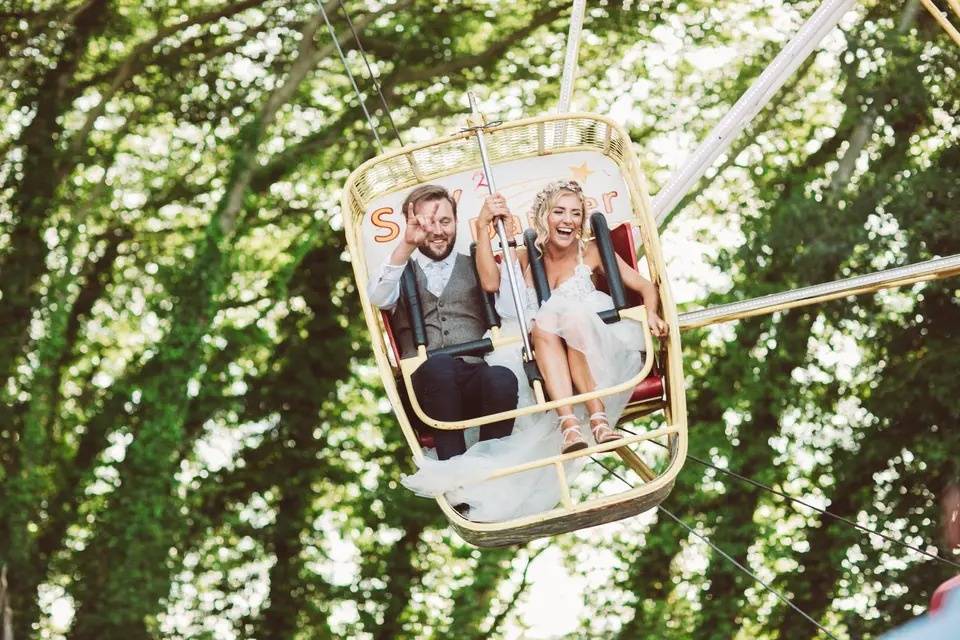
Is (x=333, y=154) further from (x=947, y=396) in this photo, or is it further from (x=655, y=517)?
(x=947, y=396)

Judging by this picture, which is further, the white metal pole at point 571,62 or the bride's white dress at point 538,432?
the white metal pole at point 571,62

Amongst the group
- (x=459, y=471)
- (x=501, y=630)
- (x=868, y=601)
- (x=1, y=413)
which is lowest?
(x=459, y=471)

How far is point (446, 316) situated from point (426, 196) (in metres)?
0.37

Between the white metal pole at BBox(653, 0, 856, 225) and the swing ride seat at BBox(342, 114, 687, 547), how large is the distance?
0.13 m

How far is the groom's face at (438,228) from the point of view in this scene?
4.65 m

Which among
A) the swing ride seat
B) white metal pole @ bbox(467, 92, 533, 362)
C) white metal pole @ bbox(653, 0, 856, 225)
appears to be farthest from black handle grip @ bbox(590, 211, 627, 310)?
white metal pole @ bbox(467, 92, 533, 362)

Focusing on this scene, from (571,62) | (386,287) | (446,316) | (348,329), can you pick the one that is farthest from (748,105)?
(348,329)

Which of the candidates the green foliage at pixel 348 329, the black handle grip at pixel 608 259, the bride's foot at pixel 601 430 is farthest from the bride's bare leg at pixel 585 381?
the green foliage at pixel 348 329

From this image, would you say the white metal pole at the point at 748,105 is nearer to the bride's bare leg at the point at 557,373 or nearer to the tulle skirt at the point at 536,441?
the tulle skirt at the point at 536,441

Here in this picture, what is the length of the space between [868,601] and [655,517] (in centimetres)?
171

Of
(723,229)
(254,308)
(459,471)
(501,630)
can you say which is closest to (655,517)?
(501,630)

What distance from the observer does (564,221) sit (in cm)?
463

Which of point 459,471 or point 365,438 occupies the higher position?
point 365,438

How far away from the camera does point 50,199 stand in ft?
32.7
